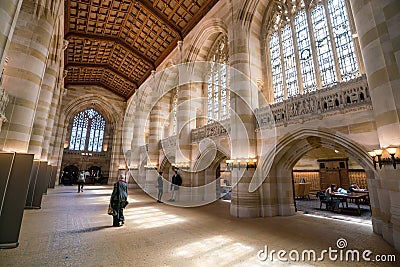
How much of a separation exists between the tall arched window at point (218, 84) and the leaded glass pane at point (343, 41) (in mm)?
5279

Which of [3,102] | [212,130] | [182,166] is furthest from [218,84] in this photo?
[3,102]

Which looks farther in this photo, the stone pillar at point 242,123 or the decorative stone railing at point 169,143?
the decorative stone railing at point 169,143

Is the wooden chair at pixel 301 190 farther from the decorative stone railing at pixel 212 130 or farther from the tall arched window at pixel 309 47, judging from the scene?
the tall arched window at pixel 309 47

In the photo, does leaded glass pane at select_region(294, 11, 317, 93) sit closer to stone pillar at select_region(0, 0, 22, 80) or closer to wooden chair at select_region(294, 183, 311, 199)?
wooden chair at select_region(294, 183, 311, 199)

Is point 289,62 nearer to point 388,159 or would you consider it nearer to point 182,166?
point 388,159

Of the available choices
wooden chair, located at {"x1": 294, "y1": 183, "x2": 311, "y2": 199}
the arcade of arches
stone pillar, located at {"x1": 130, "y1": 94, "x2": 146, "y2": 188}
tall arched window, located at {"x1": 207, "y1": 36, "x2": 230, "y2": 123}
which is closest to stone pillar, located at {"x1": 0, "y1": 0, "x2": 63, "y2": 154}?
→ the arcade of arches

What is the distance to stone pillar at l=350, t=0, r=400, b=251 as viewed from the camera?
4.07 metres

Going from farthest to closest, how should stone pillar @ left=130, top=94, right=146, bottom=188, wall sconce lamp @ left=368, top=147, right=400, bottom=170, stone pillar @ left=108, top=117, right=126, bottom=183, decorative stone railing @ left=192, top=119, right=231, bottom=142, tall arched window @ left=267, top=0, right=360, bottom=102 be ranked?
1. stone pillar @ left=108, top=117, right=126, bottom=183
2. stone pillar @ left=130, top=94, right=146, bottom=188
3. decorative stone railing @ left=192, top=119, right=231, bottom=142
4. tall arched window @ left=267, top=0, right=360, bottom=102
5. wall sconce lamp @ left=368, top=147, right=400, bottom=170

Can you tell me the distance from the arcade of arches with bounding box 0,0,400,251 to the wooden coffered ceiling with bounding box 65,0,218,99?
10 centimetres

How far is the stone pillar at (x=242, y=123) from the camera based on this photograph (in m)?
7.38

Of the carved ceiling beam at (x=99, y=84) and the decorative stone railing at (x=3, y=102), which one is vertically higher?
the carved ceiling beam at (x=99, y=84)

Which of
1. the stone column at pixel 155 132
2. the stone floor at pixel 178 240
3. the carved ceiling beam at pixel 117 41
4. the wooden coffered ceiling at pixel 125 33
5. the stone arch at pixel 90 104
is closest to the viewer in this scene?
the stone floor at pixel 178 240

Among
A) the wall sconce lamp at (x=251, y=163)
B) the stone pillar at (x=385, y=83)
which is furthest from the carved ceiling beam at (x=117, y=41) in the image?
the stone pillar at (x=385, y=83)

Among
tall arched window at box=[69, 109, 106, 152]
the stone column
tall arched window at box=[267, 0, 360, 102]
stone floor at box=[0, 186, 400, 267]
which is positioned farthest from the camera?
tall arched window at box=[69, 109, 106, 152]
